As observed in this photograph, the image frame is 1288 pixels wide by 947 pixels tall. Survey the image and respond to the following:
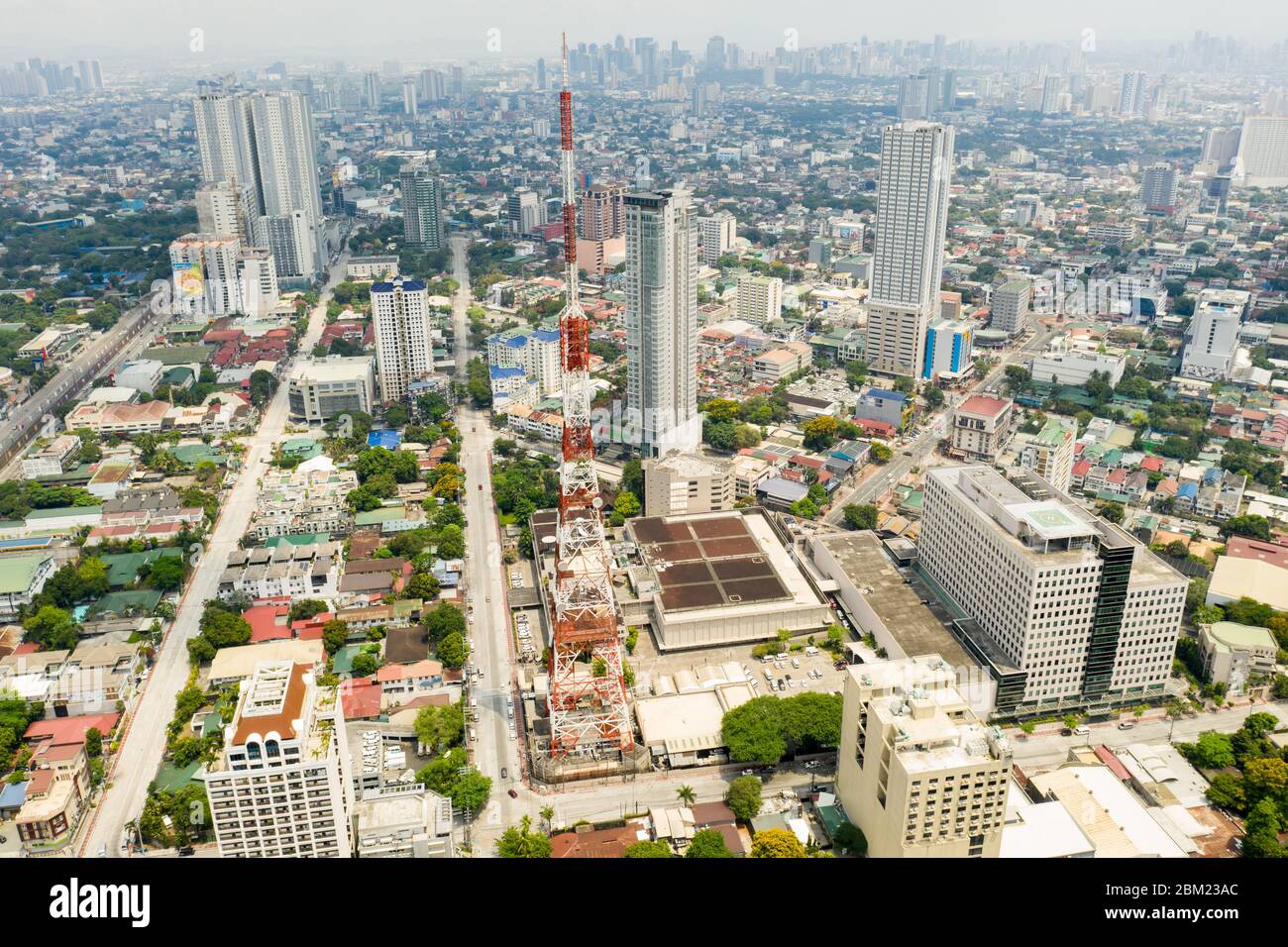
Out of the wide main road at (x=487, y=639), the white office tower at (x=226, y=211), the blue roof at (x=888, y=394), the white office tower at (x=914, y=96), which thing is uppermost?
the white office tower at (x=914, y=96)

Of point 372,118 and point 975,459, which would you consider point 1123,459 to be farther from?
point 372,118

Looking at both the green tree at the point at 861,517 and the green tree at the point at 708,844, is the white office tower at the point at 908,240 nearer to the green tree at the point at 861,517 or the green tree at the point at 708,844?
the green tree at the point at 861,517

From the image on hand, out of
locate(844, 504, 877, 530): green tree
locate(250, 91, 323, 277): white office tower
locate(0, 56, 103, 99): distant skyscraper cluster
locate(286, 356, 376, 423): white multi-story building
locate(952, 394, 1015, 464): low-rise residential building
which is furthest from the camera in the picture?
locate(250, 91, 323, 277): white office tower

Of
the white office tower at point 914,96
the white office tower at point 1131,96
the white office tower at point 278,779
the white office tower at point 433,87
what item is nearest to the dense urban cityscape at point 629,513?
the white office tower at point 278,779

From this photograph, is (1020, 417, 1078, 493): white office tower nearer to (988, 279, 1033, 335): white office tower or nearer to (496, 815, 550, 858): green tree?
(988, 279, 1033, 335): white office tower

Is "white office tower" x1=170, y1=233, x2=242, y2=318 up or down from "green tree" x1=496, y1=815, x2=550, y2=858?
up

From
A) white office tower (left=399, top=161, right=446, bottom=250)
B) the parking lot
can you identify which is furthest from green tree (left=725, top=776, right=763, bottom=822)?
white office tower (left=399, top=161, right=446, bottom=250)

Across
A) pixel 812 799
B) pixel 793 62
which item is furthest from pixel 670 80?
pixel 812 799

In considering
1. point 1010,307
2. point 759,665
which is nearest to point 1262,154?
point 1010,307
